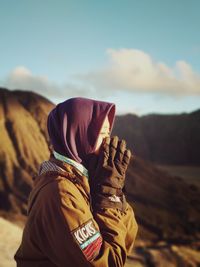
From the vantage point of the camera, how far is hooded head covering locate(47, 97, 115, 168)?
1.51 meters

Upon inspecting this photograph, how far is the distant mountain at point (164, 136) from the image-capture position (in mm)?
39281

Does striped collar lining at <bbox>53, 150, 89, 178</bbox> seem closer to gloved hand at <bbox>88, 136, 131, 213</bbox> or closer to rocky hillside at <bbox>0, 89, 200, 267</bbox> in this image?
gloved hand at <bbox>88, 136, 131, 213</bbox>

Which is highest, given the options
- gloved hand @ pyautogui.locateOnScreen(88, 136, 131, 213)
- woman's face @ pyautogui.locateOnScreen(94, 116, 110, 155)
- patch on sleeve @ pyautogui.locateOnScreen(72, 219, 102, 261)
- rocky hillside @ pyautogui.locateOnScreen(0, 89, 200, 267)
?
woman's face @ pyautogui.locateOnScreen(94, 116, 110, 155)

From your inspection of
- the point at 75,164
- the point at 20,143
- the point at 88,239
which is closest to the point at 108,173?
the point at 75,164

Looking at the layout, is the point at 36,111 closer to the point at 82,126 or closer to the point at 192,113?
the point at 82,126

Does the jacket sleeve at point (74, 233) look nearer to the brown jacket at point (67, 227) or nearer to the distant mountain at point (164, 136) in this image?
the brown jacket at point (67, 227)

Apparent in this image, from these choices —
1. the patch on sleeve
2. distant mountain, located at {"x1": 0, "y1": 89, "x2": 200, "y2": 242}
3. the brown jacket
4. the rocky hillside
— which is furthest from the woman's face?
distant mountain, located at {"x1": 0, "y1": 89, "x2": 200, "y2": 242}

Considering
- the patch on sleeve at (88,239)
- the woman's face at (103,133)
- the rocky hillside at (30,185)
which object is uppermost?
the woman's face at (103,133)

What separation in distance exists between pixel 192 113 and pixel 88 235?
4276cm

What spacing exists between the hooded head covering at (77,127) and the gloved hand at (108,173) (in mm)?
55

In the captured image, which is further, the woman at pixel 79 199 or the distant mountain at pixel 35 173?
the distant mountain at pixel 35 173

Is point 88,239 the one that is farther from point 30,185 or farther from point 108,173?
point 30,185

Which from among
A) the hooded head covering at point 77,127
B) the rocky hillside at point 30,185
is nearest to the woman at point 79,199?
the hooded head covering at point 77,127

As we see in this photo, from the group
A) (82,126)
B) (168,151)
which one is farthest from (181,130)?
(82,126)
